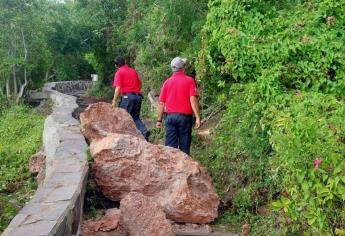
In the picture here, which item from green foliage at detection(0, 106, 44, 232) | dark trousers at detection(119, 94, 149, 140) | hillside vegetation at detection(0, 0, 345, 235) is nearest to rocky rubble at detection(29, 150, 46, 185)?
green foliage at detection(0, 106, 44, 232)

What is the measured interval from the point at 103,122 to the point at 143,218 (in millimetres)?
2675

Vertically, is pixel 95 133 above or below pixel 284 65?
below

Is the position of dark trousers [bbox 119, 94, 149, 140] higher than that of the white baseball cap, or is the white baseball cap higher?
the white baseball cap

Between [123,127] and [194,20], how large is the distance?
3313 millimetres

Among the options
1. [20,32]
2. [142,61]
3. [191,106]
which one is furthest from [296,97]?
[20,32]

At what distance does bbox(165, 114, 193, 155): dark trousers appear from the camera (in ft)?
22.5

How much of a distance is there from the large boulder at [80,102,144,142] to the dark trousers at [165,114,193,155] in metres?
0.51

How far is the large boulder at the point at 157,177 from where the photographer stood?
17.3ft

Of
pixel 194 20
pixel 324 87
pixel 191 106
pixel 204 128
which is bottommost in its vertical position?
pixel 204 128

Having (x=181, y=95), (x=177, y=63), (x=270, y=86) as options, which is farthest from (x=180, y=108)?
(x=270, y=86)

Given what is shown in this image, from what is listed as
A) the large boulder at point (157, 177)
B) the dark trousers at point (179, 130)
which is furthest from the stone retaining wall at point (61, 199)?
the dark trousers at point (179, 130)

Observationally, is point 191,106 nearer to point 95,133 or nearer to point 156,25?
point 95,133

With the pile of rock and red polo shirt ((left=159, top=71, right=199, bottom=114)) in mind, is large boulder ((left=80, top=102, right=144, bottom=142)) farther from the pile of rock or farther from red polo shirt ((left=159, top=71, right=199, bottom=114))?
the pile of rock

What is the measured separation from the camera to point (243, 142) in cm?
589
